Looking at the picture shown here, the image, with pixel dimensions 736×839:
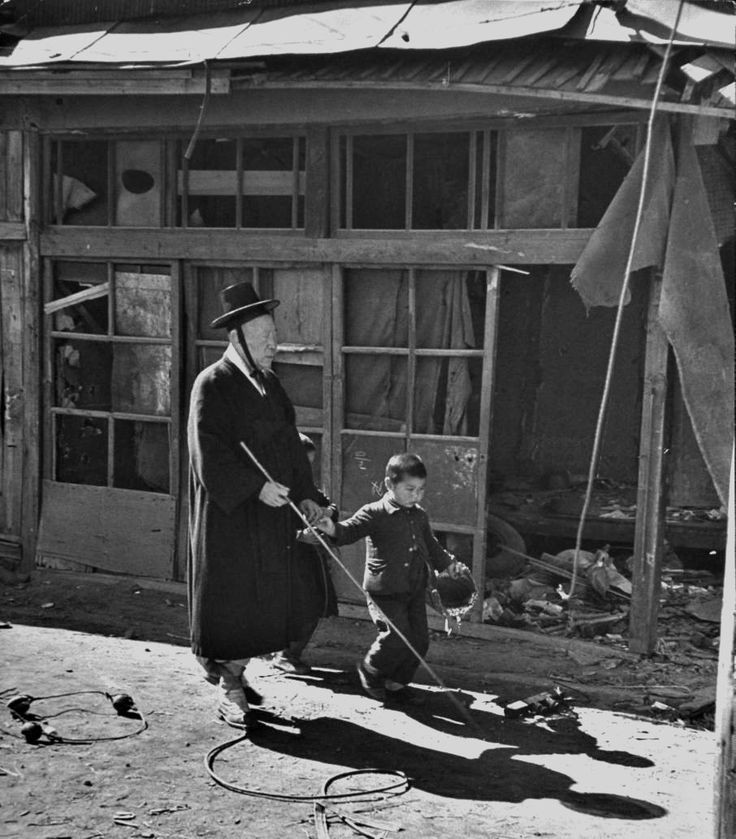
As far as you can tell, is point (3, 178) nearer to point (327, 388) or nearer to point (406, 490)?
point (327, 388)

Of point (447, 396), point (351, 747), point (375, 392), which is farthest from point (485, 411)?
point (351, 747)

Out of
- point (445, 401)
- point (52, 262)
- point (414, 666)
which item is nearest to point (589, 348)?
point (445, 401)

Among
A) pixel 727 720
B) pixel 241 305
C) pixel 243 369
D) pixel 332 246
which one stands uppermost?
pixel 332 246

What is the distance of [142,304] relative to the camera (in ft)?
30.0

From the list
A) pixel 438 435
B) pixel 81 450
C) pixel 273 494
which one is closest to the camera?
pixel 273 494

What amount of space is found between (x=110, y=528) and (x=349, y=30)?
403 centimetres

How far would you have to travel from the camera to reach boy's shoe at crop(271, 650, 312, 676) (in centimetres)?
731

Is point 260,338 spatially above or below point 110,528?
above

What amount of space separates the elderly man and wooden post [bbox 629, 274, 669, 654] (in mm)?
2094

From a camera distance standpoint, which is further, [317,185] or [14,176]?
[14,176]

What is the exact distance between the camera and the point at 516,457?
12633 mm

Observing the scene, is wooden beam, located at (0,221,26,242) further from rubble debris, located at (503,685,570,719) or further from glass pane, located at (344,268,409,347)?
rubble debris, located at (503,685,570,719)

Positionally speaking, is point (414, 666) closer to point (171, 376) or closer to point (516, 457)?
point (171, 376)

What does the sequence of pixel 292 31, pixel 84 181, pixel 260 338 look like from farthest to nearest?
pixel 84 181, pixel 292 31, pixel 260 338
